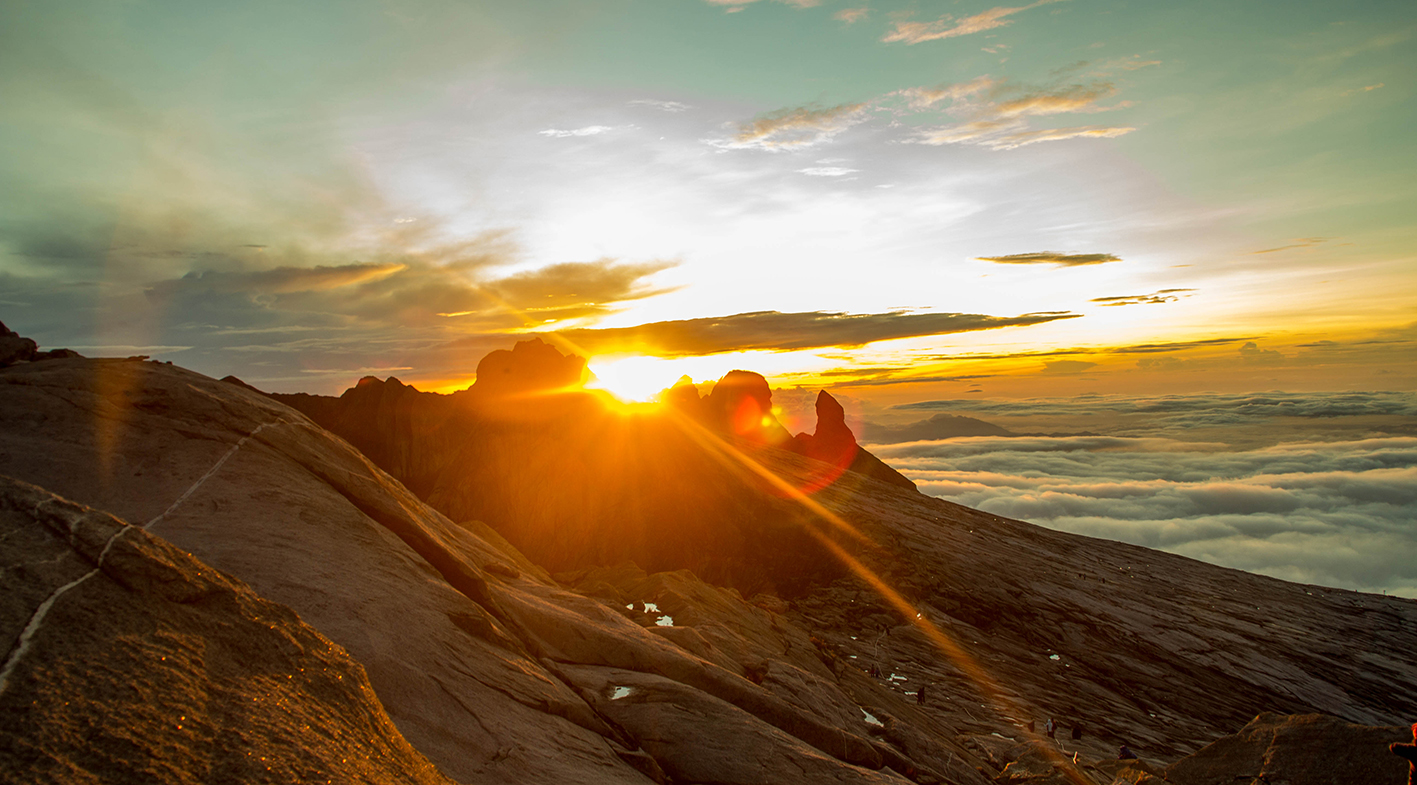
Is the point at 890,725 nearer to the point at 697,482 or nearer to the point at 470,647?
the point at 470,647

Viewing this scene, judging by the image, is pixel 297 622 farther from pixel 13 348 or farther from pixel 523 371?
pixel 523 371

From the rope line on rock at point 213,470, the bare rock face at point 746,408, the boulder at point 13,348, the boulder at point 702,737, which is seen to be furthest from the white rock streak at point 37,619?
the bare rock face at point 746,408

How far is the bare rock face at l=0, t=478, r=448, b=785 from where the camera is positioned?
7105 millimetres

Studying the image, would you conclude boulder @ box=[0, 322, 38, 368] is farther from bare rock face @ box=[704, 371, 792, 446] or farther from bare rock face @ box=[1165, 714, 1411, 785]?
bare rock face @ box=[704, 371, 792, 446]

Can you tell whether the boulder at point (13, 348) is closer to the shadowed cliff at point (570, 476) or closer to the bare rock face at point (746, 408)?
the shadowed cliff at point (570, 476)

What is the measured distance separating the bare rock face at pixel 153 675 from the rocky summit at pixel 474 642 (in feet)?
0.12

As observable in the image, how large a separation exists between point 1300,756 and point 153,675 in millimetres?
33422

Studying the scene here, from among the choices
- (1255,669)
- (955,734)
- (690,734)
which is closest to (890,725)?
(955,734)

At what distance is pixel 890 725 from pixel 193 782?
33.4m

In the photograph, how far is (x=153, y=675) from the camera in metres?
8.41

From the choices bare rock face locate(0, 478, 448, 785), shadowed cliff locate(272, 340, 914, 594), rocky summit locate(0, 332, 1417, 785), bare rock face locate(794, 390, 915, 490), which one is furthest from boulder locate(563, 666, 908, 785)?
bare rock face locate(794, 390, 915, 490)

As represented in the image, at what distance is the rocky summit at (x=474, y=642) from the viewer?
8695mm

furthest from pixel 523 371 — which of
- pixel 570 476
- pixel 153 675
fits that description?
pixel 153 675

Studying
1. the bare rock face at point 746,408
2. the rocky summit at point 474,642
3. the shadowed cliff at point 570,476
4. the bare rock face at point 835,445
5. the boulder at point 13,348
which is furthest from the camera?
the bare rock face at point 746,408
